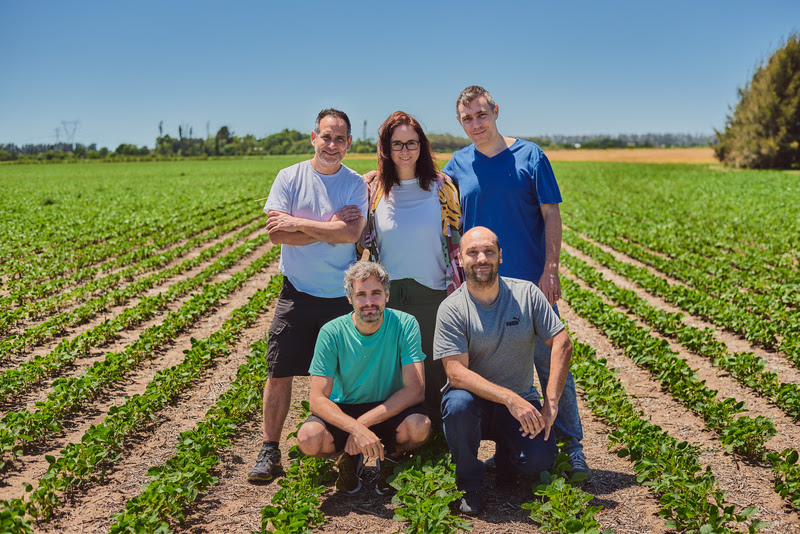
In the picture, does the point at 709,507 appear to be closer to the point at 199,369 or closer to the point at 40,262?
the point at 199,369

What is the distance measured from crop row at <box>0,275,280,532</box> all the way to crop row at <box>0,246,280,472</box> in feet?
1.09

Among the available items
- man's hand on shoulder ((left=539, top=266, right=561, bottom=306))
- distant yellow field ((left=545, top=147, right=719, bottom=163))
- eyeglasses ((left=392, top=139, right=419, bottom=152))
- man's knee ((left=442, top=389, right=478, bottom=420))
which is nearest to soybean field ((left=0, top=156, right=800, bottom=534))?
man's knee ((left=442, top=389, right=478, bottom=420))

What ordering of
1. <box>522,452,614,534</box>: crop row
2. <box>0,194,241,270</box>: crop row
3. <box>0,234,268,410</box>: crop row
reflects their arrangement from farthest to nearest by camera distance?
<box>0,194,241,270</box>: crop row → <box>0,234,268,410</box>: crop row → <box>522,452,614,534</box>: crop row

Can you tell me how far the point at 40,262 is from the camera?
1191 centimetres

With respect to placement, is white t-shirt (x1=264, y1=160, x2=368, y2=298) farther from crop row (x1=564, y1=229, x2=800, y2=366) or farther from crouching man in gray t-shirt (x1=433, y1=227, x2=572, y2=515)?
crop row (x1=564, y1=229, x2=800, y2=366)

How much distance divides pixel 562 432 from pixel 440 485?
37.5 inches

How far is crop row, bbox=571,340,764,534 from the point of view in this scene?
322 centimetres

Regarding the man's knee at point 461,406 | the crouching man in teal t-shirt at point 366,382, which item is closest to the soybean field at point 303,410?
the crouching man in teal t-shirt at point 366,382

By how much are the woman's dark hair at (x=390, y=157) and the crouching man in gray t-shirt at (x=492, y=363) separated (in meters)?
0.61

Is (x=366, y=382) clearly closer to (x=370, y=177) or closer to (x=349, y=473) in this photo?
(x=349, y=473)

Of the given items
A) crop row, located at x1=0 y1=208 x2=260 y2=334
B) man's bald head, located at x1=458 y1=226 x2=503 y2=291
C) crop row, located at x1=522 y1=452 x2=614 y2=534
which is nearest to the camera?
crop row, located at x1=522 y1=452 x2=614 y2=534

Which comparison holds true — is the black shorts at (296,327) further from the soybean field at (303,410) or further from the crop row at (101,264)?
the crop row at (101,264)

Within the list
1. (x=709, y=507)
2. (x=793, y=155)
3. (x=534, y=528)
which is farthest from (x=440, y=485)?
(x=793, y=155)

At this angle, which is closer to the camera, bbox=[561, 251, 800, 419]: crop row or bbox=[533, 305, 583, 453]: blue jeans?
bbox=[533, 305, 583, 453]: blue jeans
